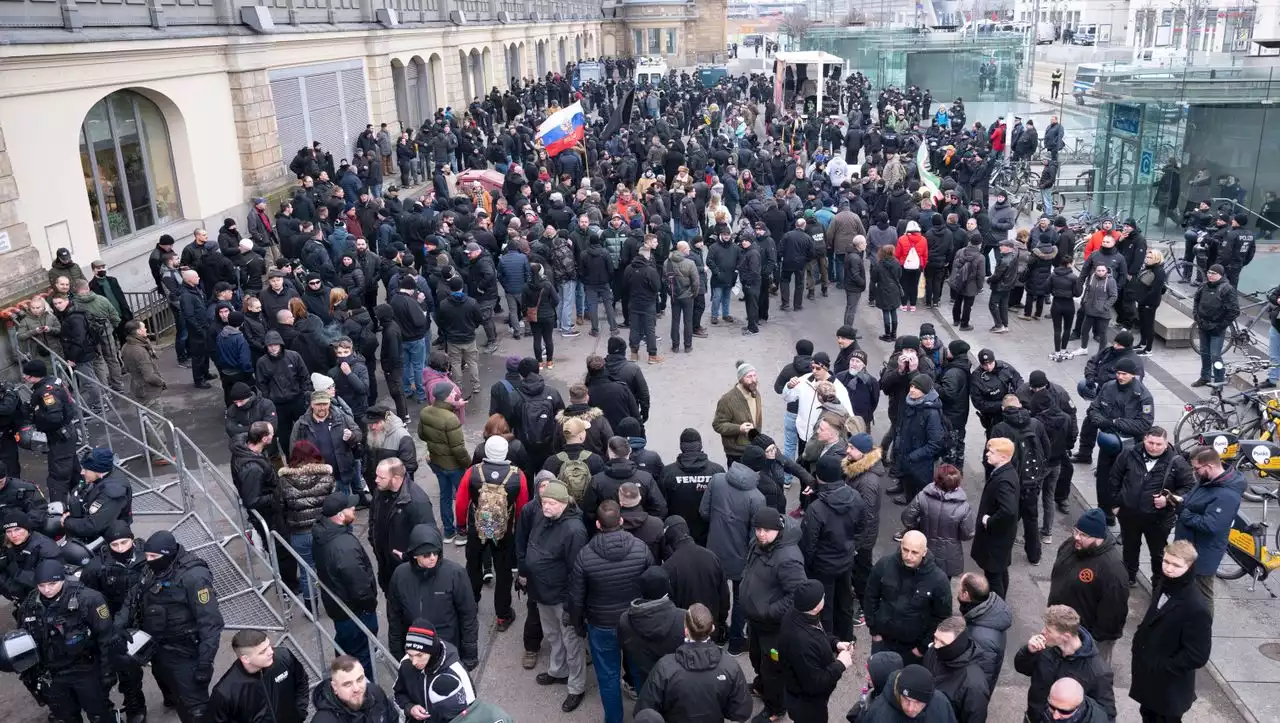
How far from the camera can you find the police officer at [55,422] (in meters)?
8.90

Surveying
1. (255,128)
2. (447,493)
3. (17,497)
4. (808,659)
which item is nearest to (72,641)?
(17,497)

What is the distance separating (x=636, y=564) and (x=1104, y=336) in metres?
9.58

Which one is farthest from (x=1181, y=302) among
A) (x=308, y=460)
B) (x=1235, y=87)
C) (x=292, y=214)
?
(x=292, y=214)

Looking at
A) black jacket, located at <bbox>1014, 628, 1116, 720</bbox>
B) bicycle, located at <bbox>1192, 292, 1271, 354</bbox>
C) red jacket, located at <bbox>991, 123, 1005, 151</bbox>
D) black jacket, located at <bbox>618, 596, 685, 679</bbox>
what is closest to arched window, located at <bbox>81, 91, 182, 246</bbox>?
black jacket, located at <bbox>618, 596, 685, 679</bbox>

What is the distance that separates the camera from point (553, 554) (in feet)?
22.2

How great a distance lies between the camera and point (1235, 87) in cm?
1794

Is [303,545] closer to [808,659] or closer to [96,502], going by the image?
[96,502]

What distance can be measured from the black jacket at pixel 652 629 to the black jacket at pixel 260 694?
2.00m

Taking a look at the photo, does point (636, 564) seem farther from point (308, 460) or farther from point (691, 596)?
point (308, 460)

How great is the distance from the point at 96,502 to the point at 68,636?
1340 millimetres

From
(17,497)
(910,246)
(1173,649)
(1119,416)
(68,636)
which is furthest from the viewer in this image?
(910,246)

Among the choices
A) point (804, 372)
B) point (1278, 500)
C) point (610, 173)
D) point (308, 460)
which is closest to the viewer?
point (308, 460)

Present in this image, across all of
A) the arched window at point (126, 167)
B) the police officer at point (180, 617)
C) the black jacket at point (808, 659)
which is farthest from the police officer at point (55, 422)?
the arched window at point (126, 167)

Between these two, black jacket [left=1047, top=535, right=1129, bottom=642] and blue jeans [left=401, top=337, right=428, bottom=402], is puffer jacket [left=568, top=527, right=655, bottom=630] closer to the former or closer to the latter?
black jacket [left=1047, top=535, right=1129, bottom=642]
